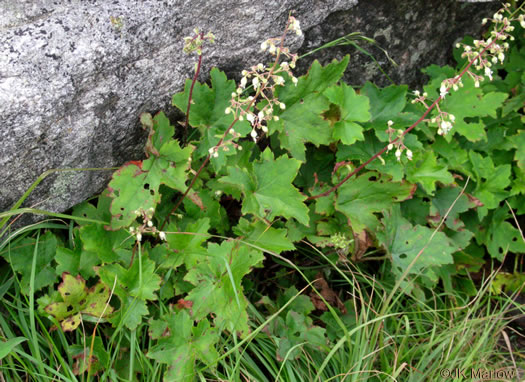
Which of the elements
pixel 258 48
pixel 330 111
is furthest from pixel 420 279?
pixel 258 48


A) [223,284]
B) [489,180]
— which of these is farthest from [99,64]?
[489,180]

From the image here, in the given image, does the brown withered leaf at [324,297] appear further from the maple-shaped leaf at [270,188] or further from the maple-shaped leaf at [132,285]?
the maple-shaped leaf at [132,285]

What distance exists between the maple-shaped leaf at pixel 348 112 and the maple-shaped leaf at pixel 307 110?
0.05m

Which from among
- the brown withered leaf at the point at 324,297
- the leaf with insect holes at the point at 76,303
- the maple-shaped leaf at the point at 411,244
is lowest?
the brown withered leaf at the point at 324,297

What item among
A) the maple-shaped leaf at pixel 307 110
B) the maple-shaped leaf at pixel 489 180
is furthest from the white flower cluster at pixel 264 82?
the maple-shaped leaf at pixel 489 180

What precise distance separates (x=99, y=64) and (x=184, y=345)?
1330mm

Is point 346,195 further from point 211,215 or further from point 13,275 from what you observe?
point 13,275

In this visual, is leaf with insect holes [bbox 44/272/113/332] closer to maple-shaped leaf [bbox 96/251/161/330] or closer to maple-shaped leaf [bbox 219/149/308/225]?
maple-shaped leaf [bbox 96/251/161/330]

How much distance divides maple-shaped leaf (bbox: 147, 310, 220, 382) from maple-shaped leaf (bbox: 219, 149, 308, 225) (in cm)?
58

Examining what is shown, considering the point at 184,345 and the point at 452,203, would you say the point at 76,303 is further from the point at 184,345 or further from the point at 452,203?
the point at 452,203

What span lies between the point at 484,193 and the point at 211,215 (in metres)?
1.71

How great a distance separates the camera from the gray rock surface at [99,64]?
2.15m

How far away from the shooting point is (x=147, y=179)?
241 centimetres

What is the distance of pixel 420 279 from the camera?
9.69ft
